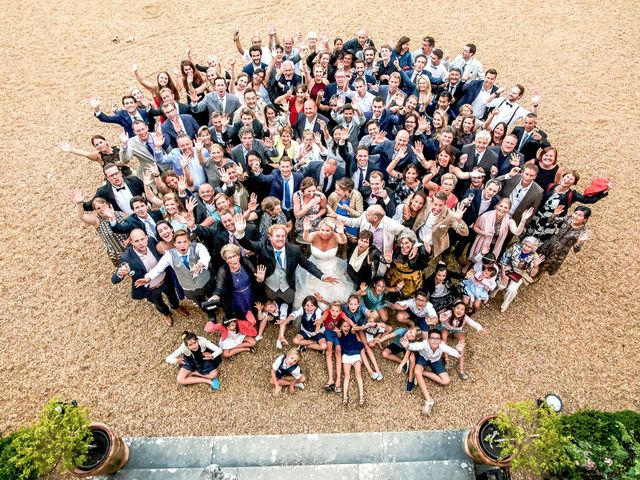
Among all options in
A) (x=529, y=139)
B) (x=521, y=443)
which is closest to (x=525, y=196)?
(x=529, y=139)

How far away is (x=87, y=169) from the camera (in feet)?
34.7

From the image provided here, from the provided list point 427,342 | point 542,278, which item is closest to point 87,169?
point 427,342

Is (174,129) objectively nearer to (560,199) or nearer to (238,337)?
(238,337)

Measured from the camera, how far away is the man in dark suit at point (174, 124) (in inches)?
330

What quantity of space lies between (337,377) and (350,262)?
197 cm

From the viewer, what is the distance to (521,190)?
7.63 metres

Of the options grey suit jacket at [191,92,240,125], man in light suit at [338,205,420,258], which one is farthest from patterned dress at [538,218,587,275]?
grey suit jacket at [191,92,240,125]

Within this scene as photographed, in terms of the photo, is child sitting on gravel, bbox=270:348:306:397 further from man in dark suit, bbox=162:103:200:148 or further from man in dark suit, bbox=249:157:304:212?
man in dark suit, bbox=162:103:200:148

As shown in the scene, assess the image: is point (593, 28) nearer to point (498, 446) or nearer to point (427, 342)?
point (427, 342)

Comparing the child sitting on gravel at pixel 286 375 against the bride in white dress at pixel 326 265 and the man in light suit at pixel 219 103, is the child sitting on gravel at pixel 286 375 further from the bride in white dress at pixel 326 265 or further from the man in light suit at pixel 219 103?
the man in light suit at pixel 219 103

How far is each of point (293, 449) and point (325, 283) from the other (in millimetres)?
2688

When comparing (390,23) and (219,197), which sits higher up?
(390,23)

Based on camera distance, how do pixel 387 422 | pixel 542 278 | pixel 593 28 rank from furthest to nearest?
pixel 593 28, pixel 542 278, pixel 387 422

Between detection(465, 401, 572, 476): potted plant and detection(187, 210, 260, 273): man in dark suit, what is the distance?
4517 millimetres
